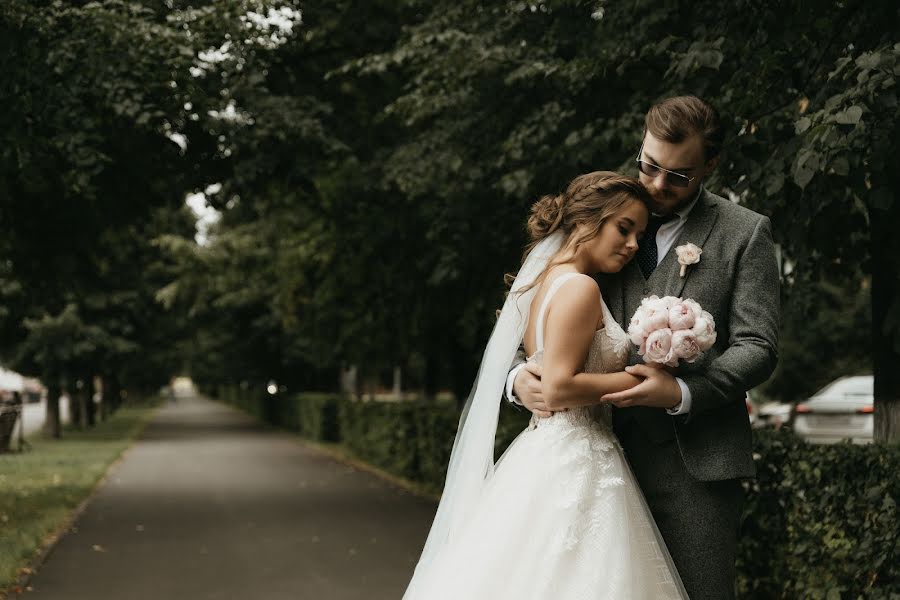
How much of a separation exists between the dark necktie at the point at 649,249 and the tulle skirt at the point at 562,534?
1.61 ft

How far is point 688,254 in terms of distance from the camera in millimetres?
3053

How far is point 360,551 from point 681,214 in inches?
284

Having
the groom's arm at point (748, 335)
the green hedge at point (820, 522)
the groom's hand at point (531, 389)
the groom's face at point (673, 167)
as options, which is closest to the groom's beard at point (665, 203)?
the groom's face at point (673, 167)

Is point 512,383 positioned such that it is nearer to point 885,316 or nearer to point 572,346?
point 572,346

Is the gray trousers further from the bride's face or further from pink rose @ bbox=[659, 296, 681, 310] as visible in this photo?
the bride's face

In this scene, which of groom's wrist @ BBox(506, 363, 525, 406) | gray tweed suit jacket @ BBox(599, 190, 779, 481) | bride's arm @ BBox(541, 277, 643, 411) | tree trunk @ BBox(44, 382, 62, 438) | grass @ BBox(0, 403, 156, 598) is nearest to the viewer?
gray tweed suit jacket @ BBox(599, 190, 779, 481)

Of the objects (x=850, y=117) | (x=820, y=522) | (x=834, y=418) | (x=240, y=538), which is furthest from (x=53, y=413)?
(x=850, y=117)

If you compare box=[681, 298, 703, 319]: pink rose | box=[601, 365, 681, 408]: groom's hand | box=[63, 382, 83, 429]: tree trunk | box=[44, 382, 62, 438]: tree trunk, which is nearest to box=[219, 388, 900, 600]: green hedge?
box=[601, 365, 681, 408]: groom's hand

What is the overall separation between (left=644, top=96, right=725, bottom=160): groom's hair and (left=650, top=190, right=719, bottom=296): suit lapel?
0.16 metres

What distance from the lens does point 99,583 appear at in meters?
8.33

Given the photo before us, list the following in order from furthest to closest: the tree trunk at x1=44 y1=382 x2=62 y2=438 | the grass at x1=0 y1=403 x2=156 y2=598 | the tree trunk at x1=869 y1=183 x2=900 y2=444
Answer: the tree trunk at x1=44 y1=382 x2=62 y2=438
the grass at x1=0 y1=403 x2=156 y2=598
the tree trunk at x1=869 y1=183 x2=900 y2=444

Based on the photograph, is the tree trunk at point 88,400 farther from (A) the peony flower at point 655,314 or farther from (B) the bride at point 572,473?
(A) the peony flower at point 655,314

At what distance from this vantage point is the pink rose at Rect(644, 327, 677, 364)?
280cm

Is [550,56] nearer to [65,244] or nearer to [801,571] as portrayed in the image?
[801,571]
